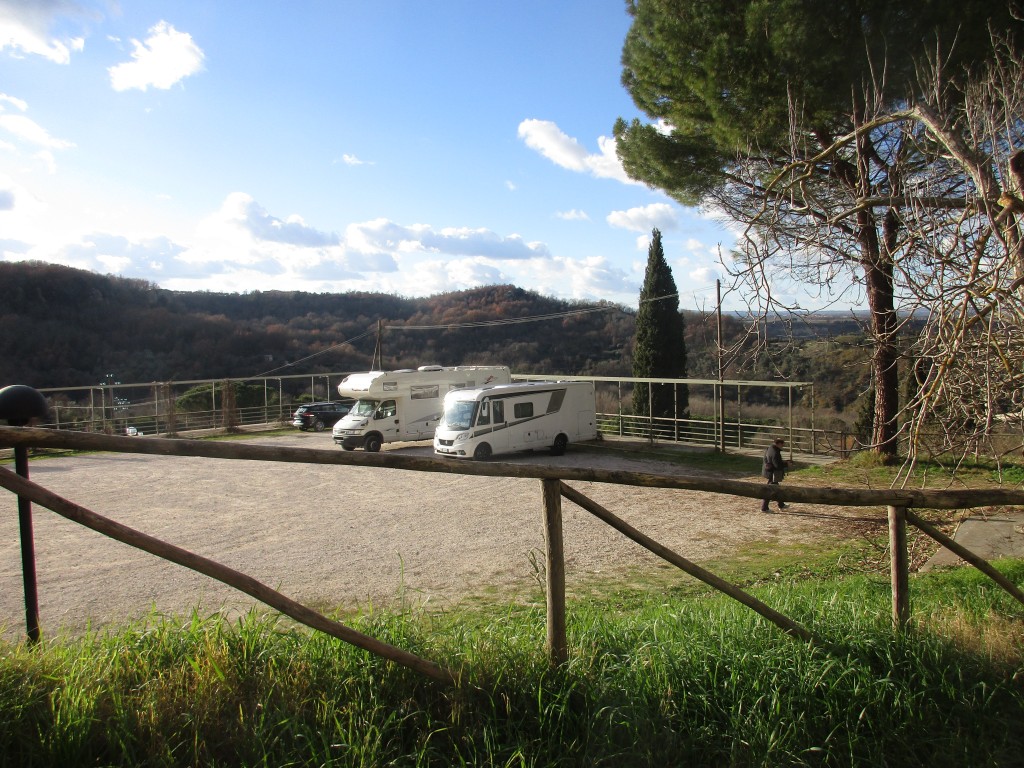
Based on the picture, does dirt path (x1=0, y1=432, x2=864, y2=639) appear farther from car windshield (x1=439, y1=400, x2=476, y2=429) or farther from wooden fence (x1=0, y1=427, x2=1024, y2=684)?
car windshield (x1=439, y1=400, x2=476, y2=429)

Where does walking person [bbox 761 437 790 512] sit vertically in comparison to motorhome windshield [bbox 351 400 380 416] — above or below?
below

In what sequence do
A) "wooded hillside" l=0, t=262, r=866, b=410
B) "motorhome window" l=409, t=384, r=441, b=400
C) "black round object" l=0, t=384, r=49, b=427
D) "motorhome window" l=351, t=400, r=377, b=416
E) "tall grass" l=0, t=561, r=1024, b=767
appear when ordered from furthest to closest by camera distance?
"wooded hillside" l=0, t=262, r=866, b=410, "motorhome window" l=409, t=384, r=441, b=400, "motorhome window" l=351, t=400, r=377, b=416, "black round object" l=0, t=384, r=49, b=427, "tall grass" l=0, t=561, r=1024, b=767

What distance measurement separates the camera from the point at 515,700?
2.88 meters

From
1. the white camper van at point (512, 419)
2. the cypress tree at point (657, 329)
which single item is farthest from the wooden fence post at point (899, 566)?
the cypress tree at point (657, 329)

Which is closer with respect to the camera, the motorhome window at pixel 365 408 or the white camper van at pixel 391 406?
the white camper van at pixel 391 406

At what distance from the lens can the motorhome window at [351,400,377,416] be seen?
78.5 ft

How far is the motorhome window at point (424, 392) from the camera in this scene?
25141mm

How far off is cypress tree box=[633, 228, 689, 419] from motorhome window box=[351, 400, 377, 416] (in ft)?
38.6

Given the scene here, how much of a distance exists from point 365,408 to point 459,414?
14.4 feet

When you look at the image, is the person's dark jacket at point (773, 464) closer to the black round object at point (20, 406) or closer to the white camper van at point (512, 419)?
the white camper van at point (512, 419)

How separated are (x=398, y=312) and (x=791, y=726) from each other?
250 ft

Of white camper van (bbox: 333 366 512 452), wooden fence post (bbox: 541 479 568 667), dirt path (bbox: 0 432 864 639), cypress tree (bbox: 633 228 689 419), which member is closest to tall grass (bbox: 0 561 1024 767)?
wooden fence post (bbox: 541 479 568 667)

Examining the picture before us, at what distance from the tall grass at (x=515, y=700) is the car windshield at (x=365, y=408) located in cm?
2068

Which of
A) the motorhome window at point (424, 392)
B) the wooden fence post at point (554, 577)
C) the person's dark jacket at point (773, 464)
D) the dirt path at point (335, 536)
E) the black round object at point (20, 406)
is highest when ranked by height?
the black round object at point (20, 406)
